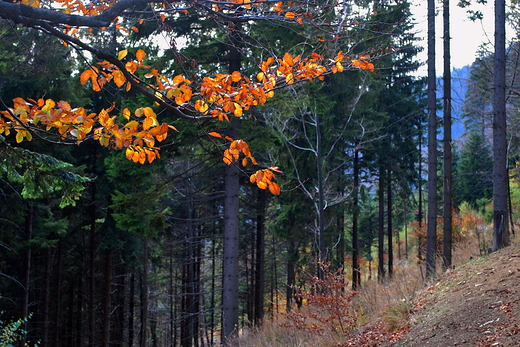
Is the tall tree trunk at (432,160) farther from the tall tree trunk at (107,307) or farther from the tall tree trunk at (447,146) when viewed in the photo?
the tall tree trunk at (107,307)

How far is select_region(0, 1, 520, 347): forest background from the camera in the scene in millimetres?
3584

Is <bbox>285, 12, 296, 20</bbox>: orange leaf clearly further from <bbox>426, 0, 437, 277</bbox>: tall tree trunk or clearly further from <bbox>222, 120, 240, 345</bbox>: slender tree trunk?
<bbox>426, 0, 437, 277</bbox>: tall tree trunk

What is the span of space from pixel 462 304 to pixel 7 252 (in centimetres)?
1341

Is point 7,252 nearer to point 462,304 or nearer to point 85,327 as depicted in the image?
point 85,327

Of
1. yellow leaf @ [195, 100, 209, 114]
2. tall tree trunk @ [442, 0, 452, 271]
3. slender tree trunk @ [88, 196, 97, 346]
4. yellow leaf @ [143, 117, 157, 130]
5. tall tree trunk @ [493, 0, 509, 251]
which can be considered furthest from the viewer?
slender tree trunk @ [88, 196, 97, 346]

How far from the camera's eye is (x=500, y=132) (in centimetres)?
1002

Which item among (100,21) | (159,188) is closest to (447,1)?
(159,188)

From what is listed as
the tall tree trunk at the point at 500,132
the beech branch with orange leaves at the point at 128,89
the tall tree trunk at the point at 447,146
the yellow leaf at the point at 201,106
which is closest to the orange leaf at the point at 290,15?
the beech branch with orange leaves at the point at 128,89

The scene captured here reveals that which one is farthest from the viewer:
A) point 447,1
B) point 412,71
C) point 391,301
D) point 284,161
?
point 412,71

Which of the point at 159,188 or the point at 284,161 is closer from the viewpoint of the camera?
the point at 159,188

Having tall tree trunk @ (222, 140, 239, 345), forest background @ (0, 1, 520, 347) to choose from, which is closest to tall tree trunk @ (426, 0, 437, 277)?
forest background @ (0, 1, 520, 347)

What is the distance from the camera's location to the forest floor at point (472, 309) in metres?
5.25

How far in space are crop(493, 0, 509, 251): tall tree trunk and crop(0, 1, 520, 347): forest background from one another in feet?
7.44

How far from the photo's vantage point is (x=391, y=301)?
8344 millimetres
